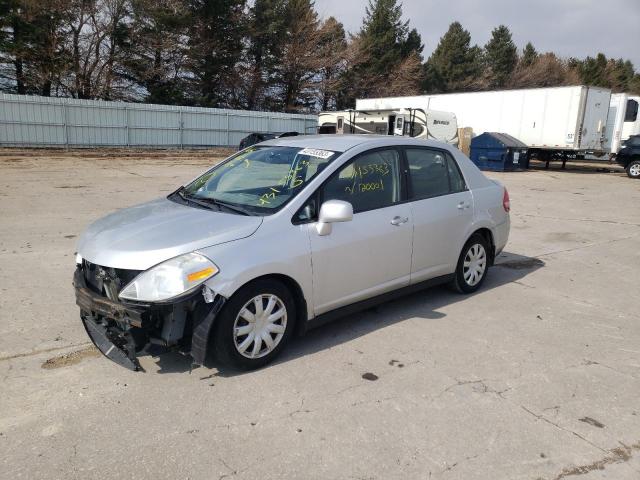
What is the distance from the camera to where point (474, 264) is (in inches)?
215

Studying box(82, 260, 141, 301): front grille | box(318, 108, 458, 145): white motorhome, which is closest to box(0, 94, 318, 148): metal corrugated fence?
box(318, 108, 458, 145): white motorhome

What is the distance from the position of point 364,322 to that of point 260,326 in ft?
4.34

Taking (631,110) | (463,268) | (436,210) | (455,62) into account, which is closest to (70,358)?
(436,210)

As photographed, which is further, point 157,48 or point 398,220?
point 157,48

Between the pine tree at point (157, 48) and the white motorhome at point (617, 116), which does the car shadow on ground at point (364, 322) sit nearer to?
the white motorhome at point (617, 116)

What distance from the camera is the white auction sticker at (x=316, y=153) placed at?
4.24 m

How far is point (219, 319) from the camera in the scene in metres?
A: 3.34

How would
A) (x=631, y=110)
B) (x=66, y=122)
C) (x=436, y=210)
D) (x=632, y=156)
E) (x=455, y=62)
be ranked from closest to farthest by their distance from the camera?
(x=436, y=210) < (x=632, y=156) < (x=631, y=110) < (x=66, y=122) < (x=455, y=62)

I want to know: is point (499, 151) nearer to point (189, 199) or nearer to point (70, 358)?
point (189, 199)

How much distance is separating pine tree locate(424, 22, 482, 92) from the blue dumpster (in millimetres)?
33335

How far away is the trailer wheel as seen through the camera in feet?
67.8

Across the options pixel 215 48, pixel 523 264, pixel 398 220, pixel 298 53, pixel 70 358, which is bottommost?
pixel 70 358

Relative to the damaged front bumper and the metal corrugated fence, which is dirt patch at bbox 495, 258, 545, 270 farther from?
the metal corrugated fence

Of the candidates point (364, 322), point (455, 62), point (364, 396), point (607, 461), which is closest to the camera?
point (607, 461)
